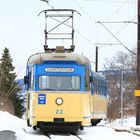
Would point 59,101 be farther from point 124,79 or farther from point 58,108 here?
point 124,79

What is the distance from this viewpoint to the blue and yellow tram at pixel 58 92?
2402 cm

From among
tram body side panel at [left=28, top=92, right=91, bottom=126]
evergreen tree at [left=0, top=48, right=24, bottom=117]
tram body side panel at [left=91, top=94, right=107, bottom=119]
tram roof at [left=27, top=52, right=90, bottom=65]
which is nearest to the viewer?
tram body side panel at [left=28, top=92, right=91, bottom=126]

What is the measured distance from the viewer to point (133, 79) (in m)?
95.2

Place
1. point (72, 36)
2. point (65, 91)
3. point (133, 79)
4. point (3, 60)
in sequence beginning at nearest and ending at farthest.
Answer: point (65, 91) < point (72, 36) < point (3, 60) < point (133, 79)

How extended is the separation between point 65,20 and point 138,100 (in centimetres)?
698

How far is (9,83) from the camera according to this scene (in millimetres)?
85562

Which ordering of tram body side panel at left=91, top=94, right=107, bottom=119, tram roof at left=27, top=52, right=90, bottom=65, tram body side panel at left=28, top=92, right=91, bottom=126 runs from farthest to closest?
1. tram body side panel at left=91, top=94, right=107, bottom=119
2. tram roof at left=27, top=52, right=90, bottom=65
3. tram body side panel at left=28, top=92, right=91, bottom=126

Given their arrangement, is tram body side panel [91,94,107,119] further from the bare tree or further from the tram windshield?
the bare tree

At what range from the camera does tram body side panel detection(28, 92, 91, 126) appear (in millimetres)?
24000

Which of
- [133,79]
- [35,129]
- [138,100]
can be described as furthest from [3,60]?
[35,129]

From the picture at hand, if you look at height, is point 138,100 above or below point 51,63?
below

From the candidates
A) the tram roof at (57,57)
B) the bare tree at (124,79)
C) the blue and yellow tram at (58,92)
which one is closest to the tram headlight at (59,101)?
the blue and yellow tram at (58,92)

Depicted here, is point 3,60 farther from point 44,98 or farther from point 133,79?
point 44,98

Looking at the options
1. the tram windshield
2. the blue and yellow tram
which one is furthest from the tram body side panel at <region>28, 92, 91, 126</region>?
the tram windshield
